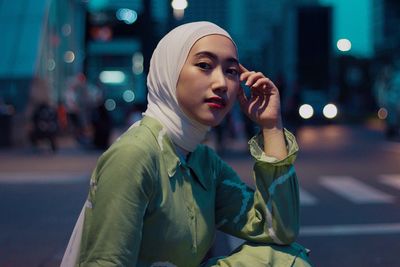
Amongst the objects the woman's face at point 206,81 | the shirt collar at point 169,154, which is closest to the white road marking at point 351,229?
the shirt collar at point 169,154

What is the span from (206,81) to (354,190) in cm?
900

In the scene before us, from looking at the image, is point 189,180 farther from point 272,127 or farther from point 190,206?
point 272,127

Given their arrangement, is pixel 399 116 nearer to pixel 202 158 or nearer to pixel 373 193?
pixel 373 193

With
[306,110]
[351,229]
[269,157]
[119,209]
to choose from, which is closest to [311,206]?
[306,110]

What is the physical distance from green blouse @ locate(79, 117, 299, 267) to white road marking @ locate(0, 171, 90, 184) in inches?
394

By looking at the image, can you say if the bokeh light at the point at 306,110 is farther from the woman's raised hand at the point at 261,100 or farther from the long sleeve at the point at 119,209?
the long sleeve at the point at 119,209

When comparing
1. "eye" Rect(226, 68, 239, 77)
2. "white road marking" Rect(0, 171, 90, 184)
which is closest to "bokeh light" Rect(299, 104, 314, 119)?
"white road marking" Rect(0, 171, 90, 184)

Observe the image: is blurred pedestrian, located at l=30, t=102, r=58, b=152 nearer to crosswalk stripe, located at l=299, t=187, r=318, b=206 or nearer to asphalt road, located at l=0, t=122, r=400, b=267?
asphalt road, located at l=0, t=122, r=400, b=267

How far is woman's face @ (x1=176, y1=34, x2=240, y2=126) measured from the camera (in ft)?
8.19

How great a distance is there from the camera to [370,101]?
86438mm

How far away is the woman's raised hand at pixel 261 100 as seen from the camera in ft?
8.91

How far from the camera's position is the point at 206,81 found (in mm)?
2512

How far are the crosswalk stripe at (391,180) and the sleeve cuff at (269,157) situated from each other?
9.04 m

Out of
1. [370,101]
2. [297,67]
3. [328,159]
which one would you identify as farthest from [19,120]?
[370,101]
